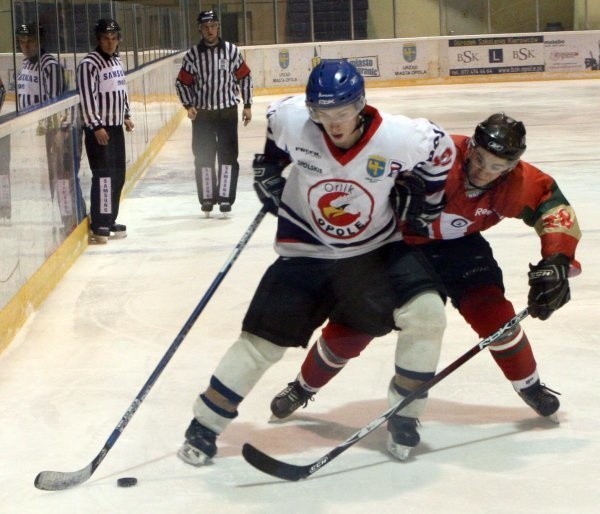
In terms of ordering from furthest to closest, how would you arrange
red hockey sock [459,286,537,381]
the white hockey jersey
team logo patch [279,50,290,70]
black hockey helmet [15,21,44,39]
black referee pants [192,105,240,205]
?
1. team logo patch [279,50,290,70]
2. black referee pants [192,105,240,205]
3. black hockey helmet [15,21,44,39]
4. red hockey sock [459,286,537,381]
5. the white hockey jersey

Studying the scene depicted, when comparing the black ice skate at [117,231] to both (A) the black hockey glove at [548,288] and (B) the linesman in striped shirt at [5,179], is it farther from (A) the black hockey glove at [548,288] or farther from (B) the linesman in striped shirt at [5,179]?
(A) the black hockey glove at [548,288]

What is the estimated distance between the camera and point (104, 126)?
6160 mm

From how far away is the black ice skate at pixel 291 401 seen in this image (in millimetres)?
3176

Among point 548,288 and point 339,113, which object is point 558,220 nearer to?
point 548,288

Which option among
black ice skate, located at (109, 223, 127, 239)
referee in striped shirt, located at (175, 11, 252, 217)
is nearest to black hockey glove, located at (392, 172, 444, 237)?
black ice skate, located at (109, 223, 127, 239)

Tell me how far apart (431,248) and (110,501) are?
1.07m

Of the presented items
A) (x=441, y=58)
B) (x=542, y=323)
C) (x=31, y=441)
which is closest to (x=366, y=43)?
(x=441, y=58)

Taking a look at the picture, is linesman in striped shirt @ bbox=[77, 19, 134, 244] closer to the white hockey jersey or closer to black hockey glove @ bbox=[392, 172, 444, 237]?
the white hockey jersey

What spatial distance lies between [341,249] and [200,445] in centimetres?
59

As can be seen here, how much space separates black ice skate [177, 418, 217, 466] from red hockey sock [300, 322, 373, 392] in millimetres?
412

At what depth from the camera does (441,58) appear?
60.2 ft

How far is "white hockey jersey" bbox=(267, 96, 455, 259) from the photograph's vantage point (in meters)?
2.71

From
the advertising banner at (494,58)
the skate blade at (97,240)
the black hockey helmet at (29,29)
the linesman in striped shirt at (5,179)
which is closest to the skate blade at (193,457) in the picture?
the linesman in striped shirt at (5,179)

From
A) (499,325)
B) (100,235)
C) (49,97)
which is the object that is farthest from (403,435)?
(100,235)
